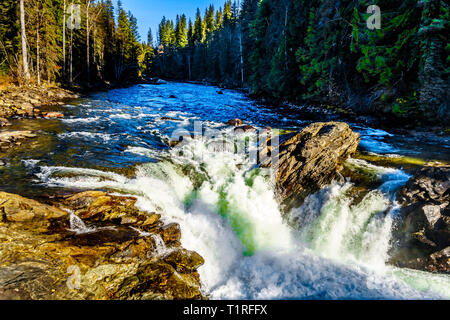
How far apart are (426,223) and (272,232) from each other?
3582 mm

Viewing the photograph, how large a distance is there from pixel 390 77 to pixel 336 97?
5.31m

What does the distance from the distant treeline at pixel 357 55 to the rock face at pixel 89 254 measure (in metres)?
13.6

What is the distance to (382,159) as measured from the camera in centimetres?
791

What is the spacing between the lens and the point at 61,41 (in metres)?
26.6

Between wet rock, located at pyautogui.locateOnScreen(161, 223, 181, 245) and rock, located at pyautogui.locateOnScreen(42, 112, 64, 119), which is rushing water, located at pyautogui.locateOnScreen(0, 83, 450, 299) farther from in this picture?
rock, located at pyautogui.locateOnScreen(42, 112, 64, 119)

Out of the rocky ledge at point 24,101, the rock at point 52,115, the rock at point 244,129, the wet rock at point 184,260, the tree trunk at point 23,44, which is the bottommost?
the wet rock at point 184,260

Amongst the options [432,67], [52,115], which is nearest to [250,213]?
[432,67]

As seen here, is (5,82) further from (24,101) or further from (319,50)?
(319,50)

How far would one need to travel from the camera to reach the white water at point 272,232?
4.68m

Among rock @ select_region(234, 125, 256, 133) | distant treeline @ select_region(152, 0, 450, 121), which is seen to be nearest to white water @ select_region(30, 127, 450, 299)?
rock @ select_region(234, 125, 256, 133)

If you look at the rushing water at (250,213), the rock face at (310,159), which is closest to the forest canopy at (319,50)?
the rushing water at (250,213)

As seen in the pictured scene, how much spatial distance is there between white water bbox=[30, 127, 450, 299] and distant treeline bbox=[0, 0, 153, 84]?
18615 millimetres

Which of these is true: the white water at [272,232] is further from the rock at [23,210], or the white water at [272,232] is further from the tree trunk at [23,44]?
the tree trunk at [23,44]
